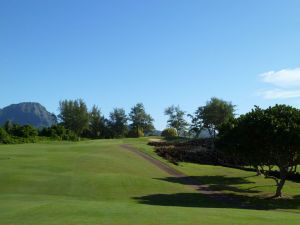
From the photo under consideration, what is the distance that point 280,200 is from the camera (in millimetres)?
39500

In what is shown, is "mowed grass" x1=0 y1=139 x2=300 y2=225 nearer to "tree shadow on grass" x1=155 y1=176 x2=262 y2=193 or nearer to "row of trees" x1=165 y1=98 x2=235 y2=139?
"tree shadow on grass" x1=155 y1=176 x2=262 y2=193

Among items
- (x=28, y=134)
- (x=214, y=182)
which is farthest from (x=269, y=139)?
(x=28, y=134)

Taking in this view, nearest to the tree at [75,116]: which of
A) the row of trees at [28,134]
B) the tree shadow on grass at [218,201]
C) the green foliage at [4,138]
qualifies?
the row of trees at [28,134]

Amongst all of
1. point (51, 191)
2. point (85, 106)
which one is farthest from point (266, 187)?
point (85, 106)

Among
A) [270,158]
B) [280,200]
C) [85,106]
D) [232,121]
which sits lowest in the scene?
[280,200]

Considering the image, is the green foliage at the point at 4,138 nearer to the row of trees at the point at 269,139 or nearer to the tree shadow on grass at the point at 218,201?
the row of trees at the point at 269,139

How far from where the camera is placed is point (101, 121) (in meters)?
137

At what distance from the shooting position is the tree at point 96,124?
132750mm

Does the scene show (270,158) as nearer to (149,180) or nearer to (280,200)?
(280,200)

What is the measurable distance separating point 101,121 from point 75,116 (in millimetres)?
11447

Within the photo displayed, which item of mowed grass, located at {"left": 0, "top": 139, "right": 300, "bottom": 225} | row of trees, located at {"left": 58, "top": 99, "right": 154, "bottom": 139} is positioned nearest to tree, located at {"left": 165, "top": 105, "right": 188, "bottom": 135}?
row of trees, located at {"left": 58, "top": 99, "right": 154, "bottom": 139}

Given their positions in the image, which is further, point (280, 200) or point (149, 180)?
point (149, 180)

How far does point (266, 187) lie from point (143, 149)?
27.7 metres

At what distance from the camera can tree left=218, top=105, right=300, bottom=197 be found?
3941 centimetres
